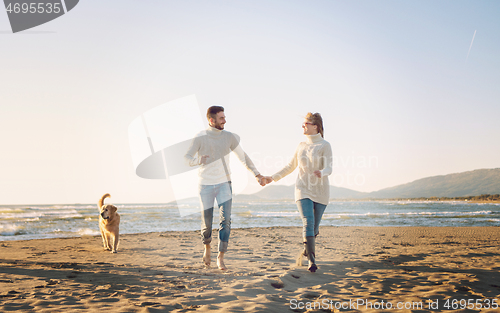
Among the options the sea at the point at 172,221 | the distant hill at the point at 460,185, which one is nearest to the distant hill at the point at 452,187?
the distant hill at the point at 460,185

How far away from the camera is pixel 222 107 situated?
454 cm

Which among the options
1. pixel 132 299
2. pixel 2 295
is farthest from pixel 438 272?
pixel 2 295

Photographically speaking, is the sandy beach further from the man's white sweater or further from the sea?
the sea

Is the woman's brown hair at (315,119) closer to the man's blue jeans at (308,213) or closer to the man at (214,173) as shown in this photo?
the man's blue jeans at (308,213)

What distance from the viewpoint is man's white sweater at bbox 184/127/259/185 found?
175 inches

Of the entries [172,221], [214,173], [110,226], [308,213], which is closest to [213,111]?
[214,173]

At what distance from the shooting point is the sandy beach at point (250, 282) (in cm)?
289

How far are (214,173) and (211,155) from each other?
267 millimetres

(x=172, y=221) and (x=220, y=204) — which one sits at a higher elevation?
(x=220, y=204)

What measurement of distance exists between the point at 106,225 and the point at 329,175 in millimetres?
4900

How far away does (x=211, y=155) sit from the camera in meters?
4.47

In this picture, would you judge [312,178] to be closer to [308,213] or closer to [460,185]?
[308,213]

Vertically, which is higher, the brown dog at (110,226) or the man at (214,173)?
the man at (214,173)

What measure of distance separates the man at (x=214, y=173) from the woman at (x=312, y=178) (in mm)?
1061
